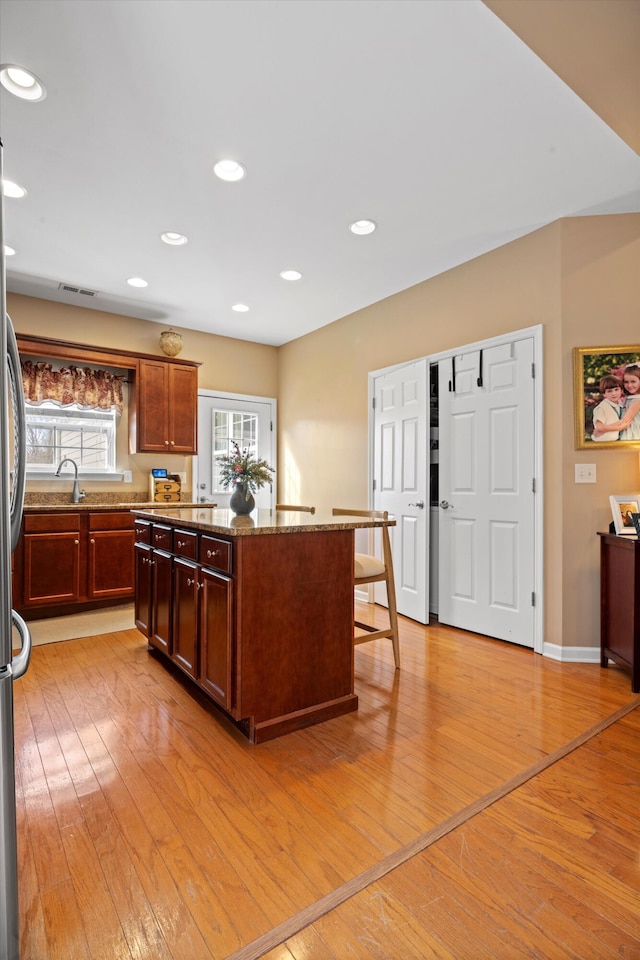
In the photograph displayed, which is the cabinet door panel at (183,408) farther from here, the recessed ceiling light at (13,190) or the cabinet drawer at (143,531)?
the recessed ceiling light at (13,190)

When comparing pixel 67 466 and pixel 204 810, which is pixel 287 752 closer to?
pixel 204 810

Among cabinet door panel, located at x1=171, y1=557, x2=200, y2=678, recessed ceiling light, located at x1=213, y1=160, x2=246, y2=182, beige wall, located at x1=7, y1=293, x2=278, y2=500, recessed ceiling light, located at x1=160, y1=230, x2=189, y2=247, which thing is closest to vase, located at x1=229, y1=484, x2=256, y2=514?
cabinet door panel, located at x1=171, y1=557, x2=200, y2=678

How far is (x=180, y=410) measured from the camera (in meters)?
5.03

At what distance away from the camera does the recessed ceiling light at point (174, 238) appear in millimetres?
3453

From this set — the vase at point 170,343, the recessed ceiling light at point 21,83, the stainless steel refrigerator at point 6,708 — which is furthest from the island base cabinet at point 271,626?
the vase at point 170,343

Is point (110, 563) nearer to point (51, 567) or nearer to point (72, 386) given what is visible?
point (51, 567)

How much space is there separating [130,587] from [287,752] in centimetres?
275

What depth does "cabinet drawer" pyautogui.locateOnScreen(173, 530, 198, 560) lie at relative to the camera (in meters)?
2.49

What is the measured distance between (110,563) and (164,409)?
1.54 m

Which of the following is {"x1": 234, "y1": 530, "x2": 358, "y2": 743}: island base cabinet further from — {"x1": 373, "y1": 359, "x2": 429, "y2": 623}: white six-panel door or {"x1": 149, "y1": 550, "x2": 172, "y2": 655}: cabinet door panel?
{"x1": 373, "y1": 359, "x2": 429, "y2": 623}: white six-panel door

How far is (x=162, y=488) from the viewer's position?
16.6 feet

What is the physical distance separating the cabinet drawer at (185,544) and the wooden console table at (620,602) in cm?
232

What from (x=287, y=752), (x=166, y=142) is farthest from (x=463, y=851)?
(x=166, y=142)

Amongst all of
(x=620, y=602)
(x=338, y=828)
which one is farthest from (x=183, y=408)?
(x=338, y=828)
